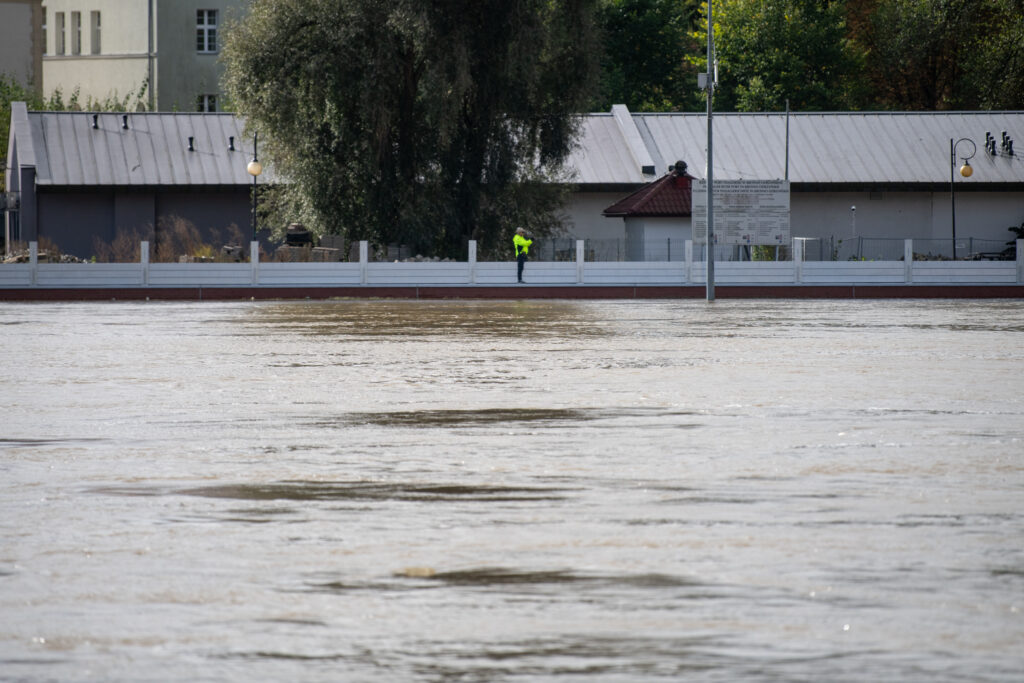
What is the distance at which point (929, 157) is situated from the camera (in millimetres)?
61750

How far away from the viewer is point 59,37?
259ft

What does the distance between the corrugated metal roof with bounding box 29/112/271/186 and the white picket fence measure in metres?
13.0

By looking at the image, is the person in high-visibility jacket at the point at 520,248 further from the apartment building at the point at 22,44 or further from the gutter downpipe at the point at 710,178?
the apartment building at the point at 22,44

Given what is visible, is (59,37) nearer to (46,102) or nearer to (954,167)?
(46,102)

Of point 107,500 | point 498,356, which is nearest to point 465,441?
point 107,500

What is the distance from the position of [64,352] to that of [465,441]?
11856 mm

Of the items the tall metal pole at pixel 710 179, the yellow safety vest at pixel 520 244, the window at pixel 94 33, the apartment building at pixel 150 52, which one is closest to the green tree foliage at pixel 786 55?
the apartment building at pixel 150 52

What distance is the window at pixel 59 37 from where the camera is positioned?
259 ft

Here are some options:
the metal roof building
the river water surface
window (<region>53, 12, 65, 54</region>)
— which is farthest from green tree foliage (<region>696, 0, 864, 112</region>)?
the river water surface

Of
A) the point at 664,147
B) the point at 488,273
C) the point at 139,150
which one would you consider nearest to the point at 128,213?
the point at 139,150

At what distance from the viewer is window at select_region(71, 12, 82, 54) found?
256 ft

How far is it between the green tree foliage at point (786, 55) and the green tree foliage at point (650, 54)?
1.38 metres

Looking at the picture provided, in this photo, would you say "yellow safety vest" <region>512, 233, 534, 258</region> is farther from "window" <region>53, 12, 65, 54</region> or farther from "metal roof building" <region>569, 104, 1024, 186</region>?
"window" <region>53, 12, 65, 54</region>

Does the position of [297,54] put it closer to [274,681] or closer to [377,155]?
[377,155]
